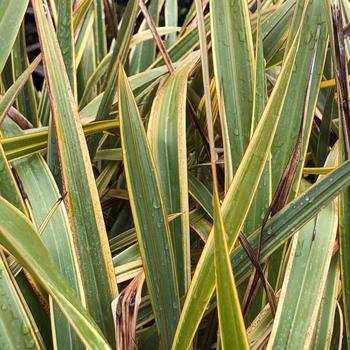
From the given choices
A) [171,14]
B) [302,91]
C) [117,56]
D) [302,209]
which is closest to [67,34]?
[117,56]

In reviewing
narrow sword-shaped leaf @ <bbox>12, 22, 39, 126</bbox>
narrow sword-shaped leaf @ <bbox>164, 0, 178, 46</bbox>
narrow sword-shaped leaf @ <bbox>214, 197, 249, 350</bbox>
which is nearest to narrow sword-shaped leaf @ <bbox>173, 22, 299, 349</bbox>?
narrow sword-shaped leaf @ <bbox>214, 197, 249, 350</bbox>

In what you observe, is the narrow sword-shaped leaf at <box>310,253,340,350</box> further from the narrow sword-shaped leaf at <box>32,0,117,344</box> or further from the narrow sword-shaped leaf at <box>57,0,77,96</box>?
the narrow sword-shaped leaf at <box>57,0,77,96</box>

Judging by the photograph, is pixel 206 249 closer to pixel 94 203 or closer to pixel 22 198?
pixel 94 203

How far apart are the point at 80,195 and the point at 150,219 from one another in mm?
86

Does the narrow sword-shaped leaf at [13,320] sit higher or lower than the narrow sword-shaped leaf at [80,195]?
lower

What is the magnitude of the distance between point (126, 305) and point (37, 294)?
170 mm

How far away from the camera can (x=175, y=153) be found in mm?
888

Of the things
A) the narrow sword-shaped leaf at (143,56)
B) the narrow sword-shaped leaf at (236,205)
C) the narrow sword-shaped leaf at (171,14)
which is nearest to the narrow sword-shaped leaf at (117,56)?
the narrow sword-shaped leaf at (236,205)

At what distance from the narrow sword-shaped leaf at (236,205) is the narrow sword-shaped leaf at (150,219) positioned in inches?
3.5

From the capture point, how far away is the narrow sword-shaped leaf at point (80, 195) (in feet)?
2.42

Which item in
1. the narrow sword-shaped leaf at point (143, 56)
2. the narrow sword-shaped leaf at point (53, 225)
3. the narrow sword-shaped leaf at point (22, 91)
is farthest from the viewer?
the narrow sword-shaped leaf at point (143, 56)

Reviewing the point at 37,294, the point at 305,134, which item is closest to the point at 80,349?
the point at 37,294

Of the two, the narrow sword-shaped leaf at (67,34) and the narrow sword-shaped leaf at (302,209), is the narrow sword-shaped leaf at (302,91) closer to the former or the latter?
the narrow sword-shaped leaf at (302,209)

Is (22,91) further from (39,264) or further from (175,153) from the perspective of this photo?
(39,264)
